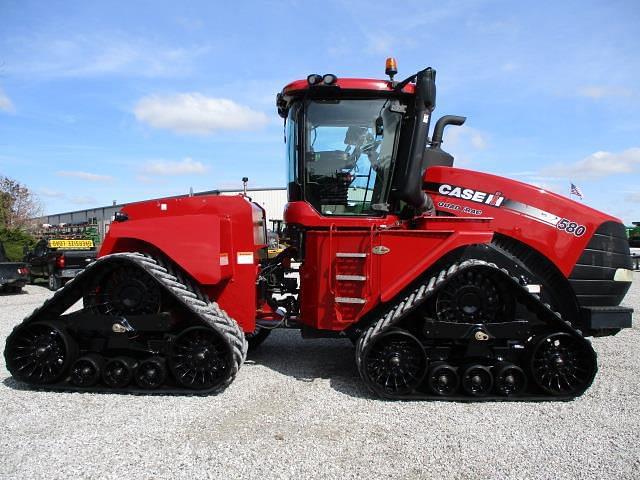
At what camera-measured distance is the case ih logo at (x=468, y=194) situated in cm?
510

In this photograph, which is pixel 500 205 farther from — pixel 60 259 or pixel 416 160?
pixel 60 259

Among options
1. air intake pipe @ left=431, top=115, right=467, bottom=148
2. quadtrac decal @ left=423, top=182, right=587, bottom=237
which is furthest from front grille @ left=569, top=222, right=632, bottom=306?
air intake pipe @ left=431, top=115, right=467, bottom=148

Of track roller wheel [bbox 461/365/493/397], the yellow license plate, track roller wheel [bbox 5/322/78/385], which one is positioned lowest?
track roller wheel [bbox 461/365/493/397]

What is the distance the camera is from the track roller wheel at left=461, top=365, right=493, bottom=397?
4648 millimetres

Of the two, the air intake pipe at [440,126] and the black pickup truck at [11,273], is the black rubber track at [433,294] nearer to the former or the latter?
the air intake pipe at [440,126]

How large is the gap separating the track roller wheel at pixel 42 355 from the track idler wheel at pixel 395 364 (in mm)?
2841

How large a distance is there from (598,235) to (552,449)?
2.27 metres

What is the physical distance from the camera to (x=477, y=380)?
4.66m

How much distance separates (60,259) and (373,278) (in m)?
12.6

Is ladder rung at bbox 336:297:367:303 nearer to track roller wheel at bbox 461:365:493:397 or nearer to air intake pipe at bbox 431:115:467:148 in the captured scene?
track roller wheel at bbox 461:365:493:397

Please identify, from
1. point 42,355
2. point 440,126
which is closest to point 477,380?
point 440,126

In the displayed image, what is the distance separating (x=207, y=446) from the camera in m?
3.70

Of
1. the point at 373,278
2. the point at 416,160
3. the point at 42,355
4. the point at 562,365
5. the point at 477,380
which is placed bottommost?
the point at 477,380

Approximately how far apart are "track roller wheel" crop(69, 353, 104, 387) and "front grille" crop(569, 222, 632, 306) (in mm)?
4579
